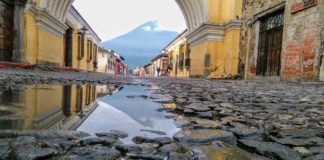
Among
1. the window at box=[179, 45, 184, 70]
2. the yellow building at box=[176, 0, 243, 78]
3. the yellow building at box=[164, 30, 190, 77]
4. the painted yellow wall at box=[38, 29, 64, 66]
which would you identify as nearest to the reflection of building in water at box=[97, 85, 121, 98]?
the painted yellow wall at box=[38, 29, 64, 66]

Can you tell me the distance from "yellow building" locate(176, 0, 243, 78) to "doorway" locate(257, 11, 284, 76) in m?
1.30

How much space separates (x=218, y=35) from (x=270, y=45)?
229cm

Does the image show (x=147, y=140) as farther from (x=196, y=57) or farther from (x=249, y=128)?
(x=196, y=57)

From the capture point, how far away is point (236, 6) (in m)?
9.77

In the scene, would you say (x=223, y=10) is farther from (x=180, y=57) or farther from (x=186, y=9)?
(x=180, y=57)

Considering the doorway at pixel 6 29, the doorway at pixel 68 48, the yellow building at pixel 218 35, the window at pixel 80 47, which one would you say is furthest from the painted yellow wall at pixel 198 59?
the window at pixel 80 47

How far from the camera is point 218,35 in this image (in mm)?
9984

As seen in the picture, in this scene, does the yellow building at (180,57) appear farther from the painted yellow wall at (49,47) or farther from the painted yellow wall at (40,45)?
the painted yellow wall at (40,45)

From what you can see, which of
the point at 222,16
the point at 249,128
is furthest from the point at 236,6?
the point at 249,128

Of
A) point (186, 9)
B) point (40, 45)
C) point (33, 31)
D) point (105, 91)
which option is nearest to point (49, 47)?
point (40, 45)

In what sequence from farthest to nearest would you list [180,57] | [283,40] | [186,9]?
[180,57]
[186,9]
[283,40]

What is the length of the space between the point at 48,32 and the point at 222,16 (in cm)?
688

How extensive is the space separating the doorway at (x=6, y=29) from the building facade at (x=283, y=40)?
813 cm

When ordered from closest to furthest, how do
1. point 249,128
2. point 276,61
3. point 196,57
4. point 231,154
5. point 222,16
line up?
1. point 231,154
2. point 249,128
3. point 276,61
4. point 222,16
5. point 196,57
